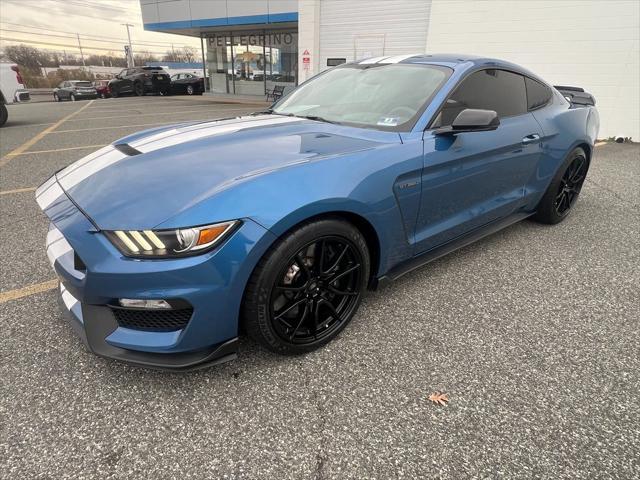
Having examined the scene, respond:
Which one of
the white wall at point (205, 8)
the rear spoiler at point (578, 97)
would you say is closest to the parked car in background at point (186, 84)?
the white wall at point (205, 8)

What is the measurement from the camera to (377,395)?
1856 mm

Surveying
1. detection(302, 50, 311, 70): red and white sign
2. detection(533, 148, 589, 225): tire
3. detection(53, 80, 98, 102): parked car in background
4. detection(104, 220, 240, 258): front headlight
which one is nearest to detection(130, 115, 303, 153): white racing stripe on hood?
detection(104, 220, 240, 258): front headlight

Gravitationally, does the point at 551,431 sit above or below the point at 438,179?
below

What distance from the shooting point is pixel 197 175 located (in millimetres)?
1824

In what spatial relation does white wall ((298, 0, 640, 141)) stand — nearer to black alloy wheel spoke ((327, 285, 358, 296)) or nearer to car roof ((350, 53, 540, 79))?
car roof ((350, 53, 540, 79))

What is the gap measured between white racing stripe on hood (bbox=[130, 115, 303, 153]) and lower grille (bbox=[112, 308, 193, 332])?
936mm

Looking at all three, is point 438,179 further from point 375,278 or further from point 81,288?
point 81,288

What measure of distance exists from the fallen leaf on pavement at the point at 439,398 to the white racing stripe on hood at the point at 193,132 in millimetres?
1820

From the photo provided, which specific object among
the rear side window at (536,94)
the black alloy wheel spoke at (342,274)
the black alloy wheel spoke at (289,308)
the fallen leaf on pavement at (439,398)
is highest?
the rear side window at (536,94)

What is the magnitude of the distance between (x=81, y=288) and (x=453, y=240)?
223 centimetres

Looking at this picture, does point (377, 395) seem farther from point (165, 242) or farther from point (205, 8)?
point (205, 8)

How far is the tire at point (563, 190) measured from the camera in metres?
3.68

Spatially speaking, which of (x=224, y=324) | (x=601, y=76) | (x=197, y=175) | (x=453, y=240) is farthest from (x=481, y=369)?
(x=601, y=76)

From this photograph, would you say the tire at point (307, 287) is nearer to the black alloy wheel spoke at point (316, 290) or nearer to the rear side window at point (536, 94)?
the black alloy wheel spoke at point (316, 290)
